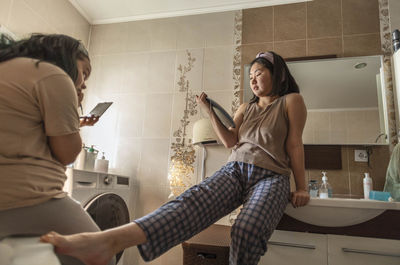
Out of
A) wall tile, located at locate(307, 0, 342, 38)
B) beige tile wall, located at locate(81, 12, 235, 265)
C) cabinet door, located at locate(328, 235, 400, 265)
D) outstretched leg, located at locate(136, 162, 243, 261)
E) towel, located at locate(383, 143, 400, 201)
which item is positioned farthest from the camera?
beige tile wall, located at locate(81, 12, 235, 265)

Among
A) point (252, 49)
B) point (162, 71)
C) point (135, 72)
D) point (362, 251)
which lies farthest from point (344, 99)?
point (135, 72)

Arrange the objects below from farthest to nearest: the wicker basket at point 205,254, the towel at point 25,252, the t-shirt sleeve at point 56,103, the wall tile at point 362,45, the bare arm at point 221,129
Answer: the wall tile at point 362,45
the wicker basket at point 205,254
the bare arm at point 221,129
the t-shirt sleeve at point 56,103
the towel at point 25,252

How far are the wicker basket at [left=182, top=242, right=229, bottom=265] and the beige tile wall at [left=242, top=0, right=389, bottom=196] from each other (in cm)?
84

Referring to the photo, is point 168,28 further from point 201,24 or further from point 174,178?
point 174,178

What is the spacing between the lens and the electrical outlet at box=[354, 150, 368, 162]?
1.96 meters

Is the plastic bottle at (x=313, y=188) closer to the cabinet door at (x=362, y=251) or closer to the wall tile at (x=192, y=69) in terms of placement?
the cabinet door at (x=362, y=251)

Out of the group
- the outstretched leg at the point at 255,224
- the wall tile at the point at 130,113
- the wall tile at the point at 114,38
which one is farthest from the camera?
the wall tile at the point at 114,38

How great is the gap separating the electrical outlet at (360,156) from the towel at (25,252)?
1907mm

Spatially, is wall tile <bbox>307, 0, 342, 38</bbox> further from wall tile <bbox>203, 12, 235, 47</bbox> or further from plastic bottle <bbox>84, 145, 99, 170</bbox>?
plastic bottle <bbox>84, 145, 99, 170</bbox>

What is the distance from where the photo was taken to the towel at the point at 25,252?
633 millimetres

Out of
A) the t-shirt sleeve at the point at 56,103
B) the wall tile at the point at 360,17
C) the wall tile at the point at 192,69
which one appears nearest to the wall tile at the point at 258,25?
the wall tile at the point at 192,69

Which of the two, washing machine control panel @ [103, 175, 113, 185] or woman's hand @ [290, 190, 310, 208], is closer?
woman's hand @ [290, 190, 310, 208]

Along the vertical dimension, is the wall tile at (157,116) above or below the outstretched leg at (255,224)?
above

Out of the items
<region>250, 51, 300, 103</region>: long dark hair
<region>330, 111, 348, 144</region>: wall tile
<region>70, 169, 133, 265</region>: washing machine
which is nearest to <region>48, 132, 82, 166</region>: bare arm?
<region>70, 169, 133, 265</region>: washing machine
